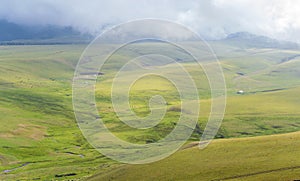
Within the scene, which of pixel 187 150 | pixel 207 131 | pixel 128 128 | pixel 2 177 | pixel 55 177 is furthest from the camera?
pixel 128 128

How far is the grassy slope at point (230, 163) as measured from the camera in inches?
2542

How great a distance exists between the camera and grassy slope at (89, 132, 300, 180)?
6456 centimetres

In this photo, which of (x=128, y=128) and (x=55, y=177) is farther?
(x=128, y=128)

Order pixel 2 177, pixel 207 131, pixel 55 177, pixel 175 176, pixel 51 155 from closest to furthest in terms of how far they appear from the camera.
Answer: pixel 175 176, pixel 55 177, pixel 2 177, pixel 51 155, pixel 207 131

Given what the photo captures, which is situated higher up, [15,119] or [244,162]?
[15,119]

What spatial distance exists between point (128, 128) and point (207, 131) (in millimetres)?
34995

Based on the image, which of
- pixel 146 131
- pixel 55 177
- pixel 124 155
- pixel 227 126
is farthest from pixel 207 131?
pixel 55 177

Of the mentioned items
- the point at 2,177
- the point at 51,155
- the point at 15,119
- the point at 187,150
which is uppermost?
the point at 15,119

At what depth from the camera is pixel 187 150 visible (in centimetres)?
8650

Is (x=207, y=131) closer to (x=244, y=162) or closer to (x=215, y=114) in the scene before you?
(x=215, y=114)

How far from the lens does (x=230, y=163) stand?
71625 mm

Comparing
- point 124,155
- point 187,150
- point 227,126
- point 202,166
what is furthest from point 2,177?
point 227,126

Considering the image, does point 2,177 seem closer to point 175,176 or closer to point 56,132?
point 175,176

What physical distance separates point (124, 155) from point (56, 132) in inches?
2912
